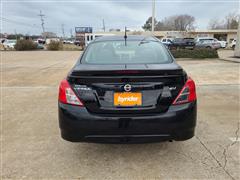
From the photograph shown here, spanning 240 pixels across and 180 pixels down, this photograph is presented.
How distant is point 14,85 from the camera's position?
6867 mm

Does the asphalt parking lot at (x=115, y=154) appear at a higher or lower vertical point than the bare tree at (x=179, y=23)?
lower

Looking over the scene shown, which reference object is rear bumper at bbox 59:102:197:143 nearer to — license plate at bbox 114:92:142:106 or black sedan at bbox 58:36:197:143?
black sedan at bbox 58:36:197:143

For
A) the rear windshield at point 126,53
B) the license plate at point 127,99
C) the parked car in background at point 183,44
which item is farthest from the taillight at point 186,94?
the parked car in background at point 183,44

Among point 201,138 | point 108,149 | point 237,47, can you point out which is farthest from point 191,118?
point 237,47

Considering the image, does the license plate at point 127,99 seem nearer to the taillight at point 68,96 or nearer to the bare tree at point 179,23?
the taillight at point 68,96

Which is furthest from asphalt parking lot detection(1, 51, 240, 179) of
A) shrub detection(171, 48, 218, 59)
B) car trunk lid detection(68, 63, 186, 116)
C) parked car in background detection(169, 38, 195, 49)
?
parked car in background detection(169, 38, 195, 49)

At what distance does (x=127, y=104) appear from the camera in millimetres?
2189

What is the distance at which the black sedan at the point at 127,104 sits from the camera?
2166 millimetres

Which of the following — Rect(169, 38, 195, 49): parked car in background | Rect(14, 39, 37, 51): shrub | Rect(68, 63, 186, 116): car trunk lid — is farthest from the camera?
Rect(14, 39, 37, 51): shrub

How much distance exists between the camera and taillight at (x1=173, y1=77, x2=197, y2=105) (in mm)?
2234

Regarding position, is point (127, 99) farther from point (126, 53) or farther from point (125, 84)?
point (126, 53)

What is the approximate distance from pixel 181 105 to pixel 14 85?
6273 mm

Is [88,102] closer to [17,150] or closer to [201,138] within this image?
[17,150]

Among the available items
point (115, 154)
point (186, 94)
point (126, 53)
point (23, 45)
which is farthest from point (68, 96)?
point (23, 45)
